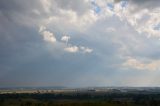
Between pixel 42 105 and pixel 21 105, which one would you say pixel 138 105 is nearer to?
pixel 42 105

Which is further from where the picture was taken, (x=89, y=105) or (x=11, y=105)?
(x=11, y=105)

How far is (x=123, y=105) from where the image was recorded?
161 meters

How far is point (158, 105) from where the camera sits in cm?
16750

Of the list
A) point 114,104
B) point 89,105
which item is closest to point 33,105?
point 89,105

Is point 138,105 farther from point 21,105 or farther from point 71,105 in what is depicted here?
point 21,105

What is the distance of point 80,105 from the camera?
158000 mm

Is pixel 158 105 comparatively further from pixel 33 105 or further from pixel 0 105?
pixel 0 105

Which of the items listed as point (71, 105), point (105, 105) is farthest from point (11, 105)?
point (105, 105)

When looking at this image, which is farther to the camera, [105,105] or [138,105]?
[138,105]

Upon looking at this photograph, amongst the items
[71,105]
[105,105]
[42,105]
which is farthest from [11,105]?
[105,105]

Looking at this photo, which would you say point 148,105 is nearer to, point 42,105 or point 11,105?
point 42,105

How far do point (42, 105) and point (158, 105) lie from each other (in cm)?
6042

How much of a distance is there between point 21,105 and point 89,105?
37.7m

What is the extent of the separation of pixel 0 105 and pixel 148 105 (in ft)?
260
